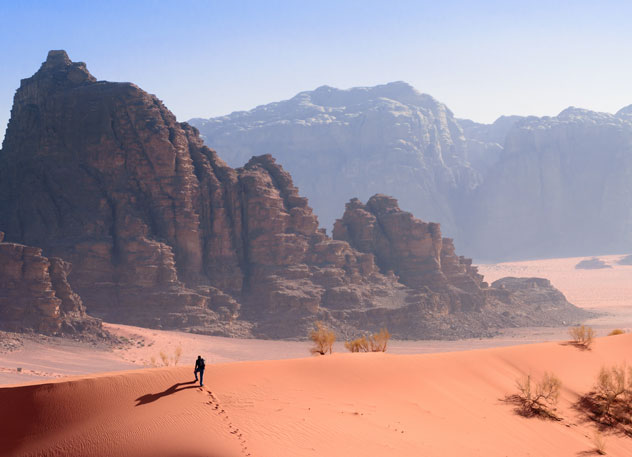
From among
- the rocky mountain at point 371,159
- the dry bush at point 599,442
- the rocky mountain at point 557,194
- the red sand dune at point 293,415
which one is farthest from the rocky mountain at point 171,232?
the rocky mountain at point 371,159

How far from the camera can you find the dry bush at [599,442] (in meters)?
16.4

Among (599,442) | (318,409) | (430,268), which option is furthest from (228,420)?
(430,268)

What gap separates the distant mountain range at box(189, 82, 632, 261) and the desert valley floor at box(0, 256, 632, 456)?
488 ft

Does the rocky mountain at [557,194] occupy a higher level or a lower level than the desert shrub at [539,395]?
higher

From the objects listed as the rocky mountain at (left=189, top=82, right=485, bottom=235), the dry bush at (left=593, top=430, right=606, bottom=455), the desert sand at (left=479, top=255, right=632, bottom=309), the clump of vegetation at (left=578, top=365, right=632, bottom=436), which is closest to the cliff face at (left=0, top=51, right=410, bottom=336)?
the clump of vegetation at (left=578, top=365, right=632, bottom=436)

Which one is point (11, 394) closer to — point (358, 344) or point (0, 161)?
point (358, 344)

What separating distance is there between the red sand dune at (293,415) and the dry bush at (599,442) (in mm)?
159

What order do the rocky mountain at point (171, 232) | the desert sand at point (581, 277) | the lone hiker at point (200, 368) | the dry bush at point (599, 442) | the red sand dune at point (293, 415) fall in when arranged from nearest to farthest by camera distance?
the red sand dune at point (293, 415), the lone hiker at point (200, 368), the dry bush at point (599, 442), the rocky mountain at point (171, 232), the desert sand at point (581, 277)

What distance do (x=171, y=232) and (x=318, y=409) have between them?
4489cm

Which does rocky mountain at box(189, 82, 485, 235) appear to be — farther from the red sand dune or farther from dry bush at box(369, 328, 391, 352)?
the red sand dune

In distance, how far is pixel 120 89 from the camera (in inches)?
2436

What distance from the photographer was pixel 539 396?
18500 millimetres

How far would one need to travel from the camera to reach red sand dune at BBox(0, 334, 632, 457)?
13711 millimetres

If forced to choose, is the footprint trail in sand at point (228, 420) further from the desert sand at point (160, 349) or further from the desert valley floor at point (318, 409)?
the desert sand at point (160, 349)
